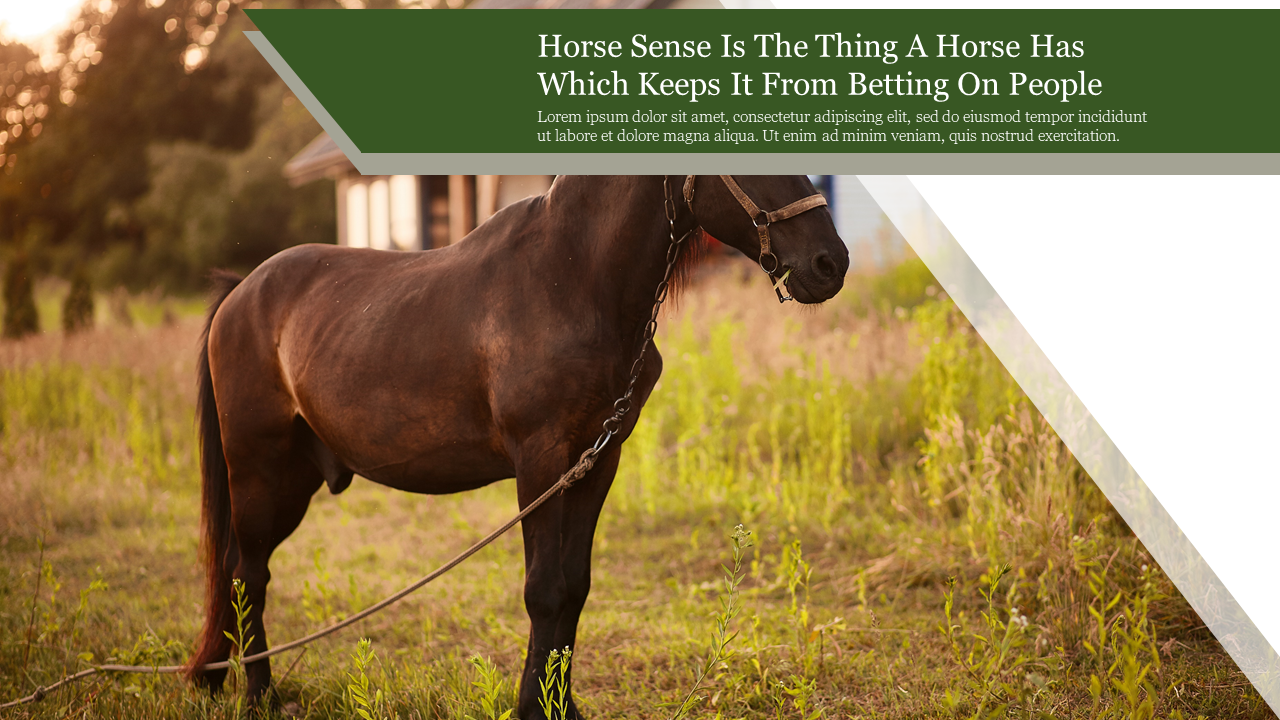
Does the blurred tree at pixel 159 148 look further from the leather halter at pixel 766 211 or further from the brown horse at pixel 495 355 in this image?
the leather halter at pixel 766 211

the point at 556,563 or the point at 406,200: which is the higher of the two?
the point at 406,200

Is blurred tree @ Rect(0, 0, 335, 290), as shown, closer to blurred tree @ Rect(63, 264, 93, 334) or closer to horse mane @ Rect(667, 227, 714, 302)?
blurred tree @ Rect(63, 264, 93, 334)

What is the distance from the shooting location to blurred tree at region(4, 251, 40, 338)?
1165cm

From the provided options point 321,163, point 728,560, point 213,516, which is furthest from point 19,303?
point 728,560

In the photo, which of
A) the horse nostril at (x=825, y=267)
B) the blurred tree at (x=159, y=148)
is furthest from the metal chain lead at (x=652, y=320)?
the blurred tree at (x=159, y=148)

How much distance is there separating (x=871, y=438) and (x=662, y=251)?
11.9 ft

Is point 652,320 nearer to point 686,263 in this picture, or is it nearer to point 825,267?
point 686,263

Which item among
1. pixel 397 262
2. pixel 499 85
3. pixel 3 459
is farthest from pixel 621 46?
pixel 3 459

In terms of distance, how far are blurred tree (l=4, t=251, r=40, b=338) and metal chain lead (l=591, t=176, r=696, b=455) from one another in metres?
12.0

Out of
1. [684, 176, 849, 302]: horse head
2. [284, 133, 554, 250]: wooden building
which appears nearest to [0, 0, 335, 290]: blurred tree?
[284, 133, 554, 250]: wooden building

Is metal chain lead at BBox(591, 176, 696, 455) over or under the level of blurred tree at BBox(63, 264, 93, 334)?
under

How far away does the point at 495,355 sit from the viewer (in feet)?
8.34

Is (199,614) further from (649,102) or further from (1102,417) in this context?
(1102,417)

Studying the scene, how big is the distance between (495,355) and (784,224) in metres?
0.93
